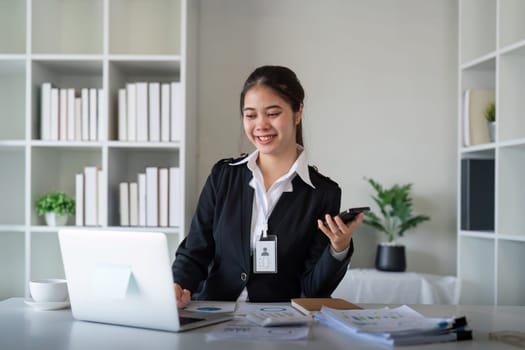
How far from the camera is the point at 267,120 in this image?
2086mm

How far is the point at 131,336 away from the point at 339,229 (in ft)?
2.21

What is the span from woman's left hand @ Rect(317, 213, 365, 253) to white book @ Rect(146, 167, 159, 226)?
154cm

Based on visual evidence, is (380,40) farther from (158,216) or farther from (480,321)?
(480,321)

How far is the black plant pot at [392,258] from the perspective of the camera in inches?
130

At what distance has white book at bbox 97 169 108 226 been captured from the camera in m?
3.09

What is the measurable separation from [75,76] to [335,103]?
1.54m

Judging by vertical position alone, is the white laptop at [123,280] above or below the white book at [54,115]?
below

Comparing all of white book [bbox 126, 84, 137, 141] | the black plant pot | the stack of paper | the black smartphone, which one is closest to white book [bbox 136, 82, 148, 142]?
white book [bbox 126, 84, 137, 141]

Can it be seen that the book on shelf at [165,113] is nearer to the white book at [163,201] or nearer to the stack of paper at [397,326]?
the white book at [163,201]

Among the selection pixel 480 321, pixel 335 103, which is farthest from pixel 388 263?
pixel 480 321

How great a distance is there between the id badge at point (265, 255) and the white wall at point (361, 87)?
5.28 ft

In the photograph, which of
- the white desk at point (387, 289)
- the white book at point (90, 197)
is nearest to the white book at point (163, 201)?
the white book at point (90, 197)

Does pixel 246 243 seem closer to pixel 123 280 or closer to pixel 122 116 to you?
pixel 123 280

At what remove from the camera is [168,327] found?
1353 millimetres
